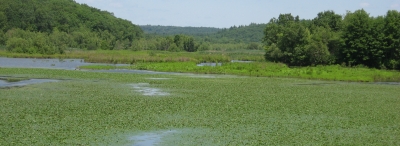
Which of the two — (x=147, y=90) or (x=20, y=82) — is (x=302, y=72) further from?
(x=20, y=82)

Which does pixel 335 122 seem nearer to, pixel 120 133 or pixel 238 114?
pixel 238 114

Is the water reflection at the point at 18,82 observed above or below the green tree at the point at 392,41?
below

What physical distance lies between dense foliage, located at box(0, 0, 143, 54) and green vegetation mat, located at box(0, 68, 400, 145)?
314ft

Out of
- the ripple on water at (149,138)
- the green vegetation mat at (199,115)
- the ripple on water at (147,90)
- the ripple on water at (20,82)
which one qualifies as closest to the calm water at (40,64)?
the ripple on water at (20,82)

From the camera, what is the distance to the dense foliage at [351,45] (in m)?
67.4

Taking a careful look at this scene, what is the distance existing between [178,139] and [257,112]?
8863 mm

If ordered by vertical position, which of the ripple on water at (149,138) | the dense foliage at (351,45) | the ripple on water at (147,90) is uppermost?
the dense foliage at (351,45)

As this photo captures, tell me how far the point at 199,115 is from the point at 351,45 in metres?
50.2

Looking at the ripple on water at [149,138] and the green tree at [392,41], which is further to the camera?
the green tree at [392,41]

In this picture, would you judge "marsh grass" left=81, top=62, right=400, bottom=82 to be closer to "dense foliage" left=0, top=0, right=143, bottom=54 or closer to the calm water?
the calm water

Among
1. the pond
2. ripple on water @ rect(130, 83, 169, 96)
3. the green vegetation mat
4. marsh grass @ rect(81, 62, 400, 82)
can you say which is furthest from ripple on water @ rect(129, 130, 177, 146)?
marsh grass @ rect(81, 62, 400, 82)

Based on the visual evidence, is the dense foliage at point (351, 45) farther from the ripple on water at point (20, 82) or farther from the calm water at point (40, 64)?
the ripple on water at point (20, 82)

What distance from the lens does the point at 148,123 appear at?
933 inches

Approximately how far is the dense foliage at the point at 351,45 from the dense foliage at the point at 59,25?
68.6m
